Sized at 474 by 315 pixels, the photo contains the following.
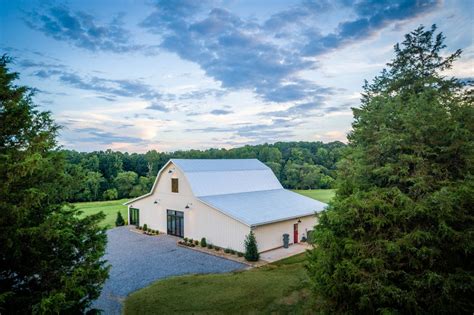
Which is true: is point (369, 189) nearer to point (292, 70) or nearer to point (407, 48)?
point (407, 48)

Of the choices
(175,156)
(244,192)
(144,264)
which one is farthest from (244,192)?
(175,156)

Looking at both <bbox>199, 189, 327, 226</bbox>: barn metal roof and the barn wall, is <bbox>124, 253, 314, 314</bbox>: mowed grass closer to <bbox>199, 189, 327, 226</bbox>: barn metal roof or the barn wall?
the barn wall

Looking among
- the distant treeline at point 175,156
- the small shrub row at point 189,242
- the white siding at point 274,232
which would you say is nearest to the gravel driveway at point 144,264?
the small shrub row at point 189,242

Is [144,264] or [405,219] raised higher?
[405,219]

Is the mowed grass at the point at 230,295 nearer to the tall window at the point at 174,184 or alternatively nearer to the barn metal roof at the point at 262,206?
the barn metal roof at the point at 262,206

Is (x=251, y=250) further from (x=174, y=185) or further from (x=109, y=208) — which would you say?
(x=109, y=208)

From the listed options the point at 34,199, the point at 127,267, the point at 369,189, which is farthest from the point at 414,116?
the point at 127,267
